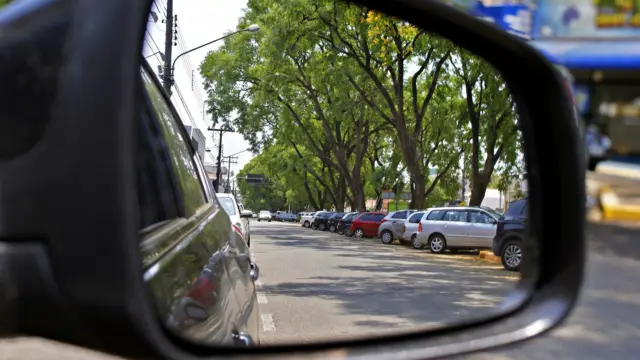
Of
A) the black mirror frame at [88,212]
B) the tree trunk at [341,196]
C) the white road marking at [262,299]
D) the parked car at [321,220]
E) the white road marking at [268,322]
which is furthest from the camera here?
the tree trunk at [341,196]

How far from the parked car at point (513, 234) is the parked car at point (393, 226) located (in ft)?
66.9

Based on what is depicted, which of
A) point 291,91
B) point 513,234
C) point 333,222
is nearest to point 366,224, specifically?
point 291,91

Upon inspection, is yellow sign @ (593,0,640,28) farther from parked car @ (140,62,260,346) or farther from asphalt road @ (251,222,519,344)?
parked car @ (140,62,260,346)

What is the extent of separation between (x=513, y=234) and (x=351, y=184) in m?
36.6

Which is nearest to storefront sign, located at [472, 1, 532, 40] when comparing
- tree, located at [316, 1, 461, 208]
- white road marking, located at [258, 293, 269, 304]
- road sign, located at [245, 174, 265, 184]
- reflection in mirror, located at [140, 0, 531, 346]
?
reflection in mirror, located at [140, 0, 531, 346]

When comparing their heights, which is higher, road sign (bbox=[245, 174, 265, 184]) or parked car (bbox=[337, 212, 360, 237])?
road sign (bbox=[245, 174, 265, 184])

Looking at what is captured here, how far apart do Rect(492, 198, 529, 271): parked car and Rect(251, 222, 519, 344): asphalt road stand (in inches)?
2.8

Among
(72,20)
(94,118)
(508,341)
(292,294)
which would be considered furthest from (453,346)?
(292,294)

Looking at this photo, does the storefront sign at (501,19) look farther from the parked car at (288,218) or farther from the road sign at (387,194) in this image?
the parked car at (288,218)

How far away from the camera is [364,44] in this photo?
21891 mm

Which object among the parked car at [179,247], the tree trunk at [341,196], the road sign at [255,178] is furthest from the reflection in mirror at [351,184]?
the road sign at [255,178]

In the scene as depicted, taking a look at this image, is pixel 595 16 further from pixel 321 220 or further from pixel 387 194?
pixel 321 220

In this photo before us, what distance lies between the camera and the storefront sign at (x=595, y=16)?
12.0 meters

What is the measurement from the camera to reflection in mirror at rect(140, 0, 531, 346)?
2070mm
